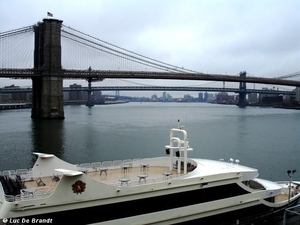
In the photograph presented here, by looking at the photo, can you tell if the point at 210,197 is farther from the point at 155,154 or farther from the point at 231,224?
the point at 155,154

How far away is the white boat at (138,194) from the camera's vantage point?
25.4ft

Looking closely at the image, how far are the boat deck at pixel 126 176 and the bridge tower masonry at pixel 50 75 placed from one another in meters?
40.3

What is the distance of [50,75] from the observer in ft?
161

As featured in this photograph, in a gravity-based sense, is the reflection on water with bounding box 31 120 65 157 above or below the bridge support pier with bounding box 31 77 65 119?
below

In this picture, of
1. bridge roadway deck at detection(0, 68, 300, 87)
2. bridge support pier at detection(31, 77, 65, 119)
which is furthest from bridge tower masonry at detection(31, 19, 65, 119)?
bridge roadway deck at detection(0, 68, 300, 87)

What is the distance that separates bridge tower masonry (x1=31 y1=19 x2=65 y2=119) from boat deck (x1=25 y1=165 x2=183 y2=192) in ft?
132

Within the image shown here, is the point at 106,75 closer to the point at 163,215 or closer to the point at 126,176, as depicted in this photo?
the point at 126,176

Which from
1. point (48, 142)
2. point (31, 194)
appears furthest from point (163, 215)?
point (48, 142)

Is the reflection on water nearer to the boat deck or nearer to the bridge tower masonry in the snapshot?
the boat deck

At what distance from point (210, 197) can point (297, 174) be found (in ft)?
32.3

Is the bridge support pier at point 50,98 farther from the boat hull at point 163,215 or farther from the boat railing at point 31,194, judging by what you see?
the boat railing at point 31,194

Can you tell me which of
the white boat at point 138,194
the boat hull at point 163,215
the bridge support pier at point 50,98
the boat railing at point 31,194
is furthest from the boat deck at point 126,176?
the bridge support pier at point 50,98

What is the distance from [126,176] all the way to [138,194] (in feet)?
4.91

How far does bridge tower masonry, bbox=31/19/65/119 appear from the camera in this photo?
49.1 meters
